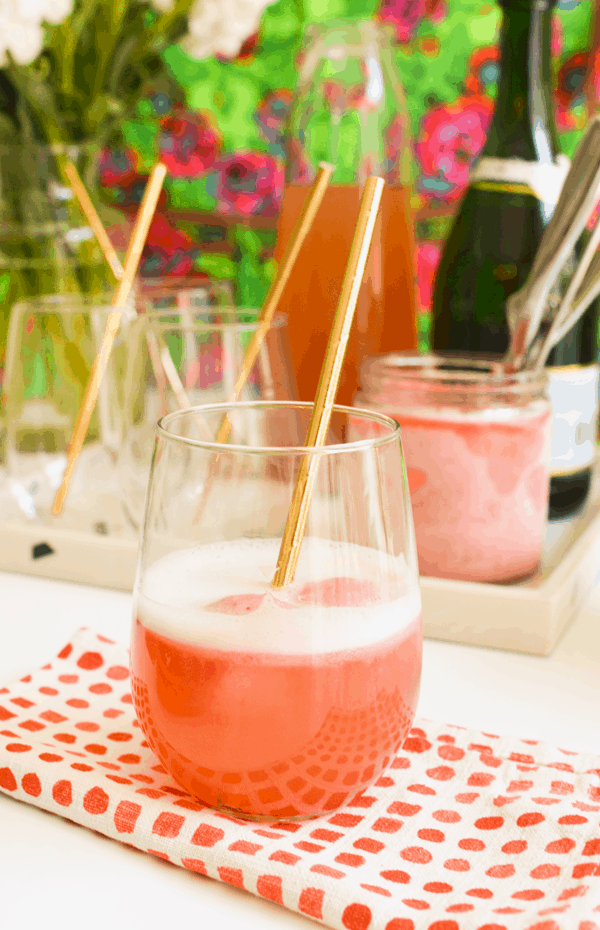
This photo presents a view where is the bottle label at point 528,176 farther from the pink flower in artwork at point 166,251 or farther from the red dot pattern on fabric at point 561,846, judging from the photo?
the red dot pattern on fabric at point 561,846

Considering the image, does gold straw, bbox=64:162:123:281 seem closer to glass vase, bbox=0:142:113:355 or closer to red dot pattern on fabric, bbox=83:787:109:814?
glass vase, bbox=0:142:113:355

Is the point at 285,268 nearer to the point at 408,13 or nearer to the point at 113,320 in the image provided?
the point at 113,320

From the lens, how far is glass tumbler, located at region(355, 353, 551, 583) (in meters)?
0.63

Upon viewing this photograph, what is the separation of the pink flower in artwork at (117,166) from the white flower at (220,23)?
1.27 feet

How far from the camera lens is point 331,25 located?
891mm

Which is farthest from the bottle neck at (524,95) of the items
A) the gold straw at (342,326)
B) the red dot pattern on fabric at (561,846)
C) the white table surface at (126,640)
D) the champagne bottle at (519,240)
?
the red dot pattern on fabric at (561,846)

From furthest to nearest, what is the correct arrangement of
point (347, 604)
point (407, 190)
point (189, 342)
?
point (407, 190) → point (189, 342) → point (347, 604)

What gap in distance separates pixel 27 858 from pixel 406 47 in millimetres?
984

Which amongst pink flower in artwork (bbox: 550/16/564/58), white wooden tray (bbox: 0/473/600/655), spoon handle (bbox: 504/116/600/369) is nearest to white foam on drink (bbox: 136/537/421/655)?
white wooden tray (bbox: 0/473/600/655)

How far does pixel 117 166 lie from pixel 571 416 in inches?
30.8

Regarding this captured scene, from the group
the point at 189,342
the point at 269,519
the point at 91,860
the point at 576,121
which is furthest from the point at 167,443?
the point at 576,121

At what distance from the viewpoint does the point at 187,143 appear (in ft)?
4.07

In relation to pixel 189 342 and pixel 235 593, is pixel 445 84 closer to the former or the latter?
pixel 189 342

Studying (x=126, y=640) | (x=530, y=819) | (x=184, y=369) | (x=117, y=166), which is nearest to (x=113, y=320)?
(x=184, y=369)
